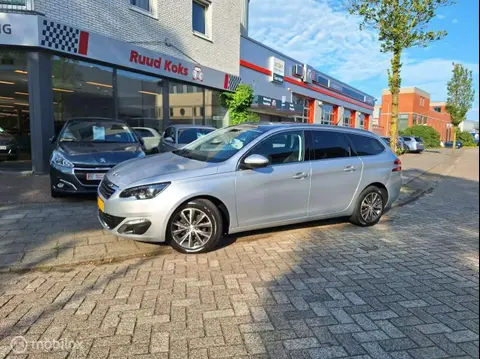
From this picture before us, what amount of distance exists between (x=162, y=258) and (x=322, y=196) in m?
2.51

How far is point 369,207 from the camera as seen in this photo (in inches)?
230

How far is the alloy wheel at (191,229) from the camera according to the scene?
4.25 metres

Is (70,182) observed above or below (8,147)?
below

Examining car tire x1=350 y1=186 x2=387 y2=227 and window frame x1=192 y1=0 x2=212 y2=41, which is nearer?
car tire x1=350 y1=186 x2=387 y2=227

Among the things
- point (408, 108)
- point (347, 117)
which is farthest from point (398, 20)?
point (408, 108)

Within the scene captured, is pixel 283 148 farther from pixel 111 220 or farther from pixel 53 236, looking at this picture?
pixel 53 236

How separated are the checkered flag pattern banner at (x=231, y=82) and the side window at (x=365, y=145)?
11277 millimetres

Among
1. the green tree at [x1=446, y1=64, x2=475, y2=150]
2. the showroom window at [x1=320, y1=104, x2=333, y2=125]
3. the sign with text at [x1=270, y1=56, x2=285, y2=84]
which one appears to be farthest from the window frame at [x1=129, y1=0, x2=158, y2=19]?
the green tree at [x1=446, y1=64, x2=475, y2=150]

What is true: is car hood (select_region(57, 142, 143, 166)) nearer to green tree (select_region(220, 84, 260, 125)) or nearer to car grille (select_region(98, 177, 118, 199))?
car grille (select_region(98, 177, 118, 199))

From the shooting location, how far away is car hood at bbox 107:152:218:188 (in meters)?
4.19

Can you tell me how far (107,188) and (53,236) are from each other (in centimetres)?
116

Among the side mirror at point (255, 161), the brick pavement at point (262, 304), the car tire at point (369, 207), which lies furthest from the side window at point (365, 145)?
the side mirror at point (255, 161)

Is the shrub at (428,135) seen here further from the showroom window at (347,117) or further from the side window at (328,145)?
the side window at (328,145)

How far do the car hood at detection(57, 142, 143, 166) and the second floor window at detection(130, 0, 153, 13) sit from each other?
274 inches
